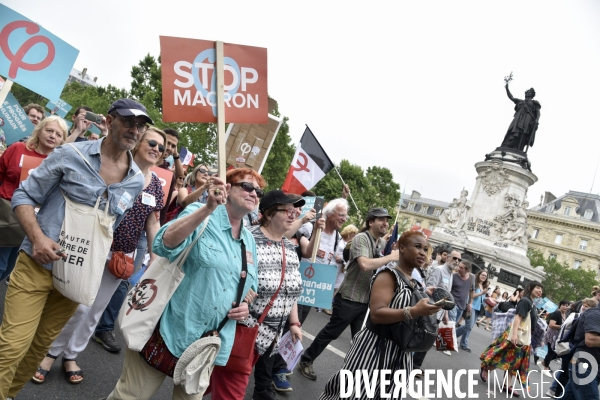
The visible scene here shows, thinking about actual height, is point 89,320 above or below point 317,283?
below

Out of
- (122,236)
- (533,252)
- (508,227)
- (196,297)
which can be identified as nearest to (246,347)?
(196,297)

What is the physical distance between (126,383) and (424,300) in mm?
1769

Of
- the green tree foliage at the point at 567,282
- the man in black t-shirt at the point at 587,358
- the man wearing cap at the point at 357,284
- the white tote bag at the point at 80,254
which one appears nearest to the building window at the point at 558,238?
the green tree foliage at the point at 567,282

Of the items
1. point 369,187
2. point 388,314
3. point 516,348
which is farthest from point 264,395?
point 369,187

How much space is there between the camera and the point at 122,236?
345 cm

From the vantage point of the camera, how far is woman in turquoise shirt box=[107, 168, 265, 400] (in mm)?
2283

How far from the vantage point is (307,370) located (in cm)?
511

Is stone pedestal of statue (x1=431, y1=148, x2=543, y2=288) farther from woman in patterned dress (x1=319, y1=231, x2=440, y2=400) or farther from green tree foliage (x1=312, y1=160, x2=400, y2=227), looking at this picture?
woman in patterned dress (x1=319, y1=231, x2=440, y2=400)

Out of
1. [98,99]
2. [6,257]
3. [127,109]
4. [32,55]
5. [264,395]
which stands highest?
[98,99]

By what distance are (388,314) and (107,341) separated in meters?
2.94

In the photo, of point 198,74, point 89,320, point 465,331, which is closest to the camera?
point 198,74

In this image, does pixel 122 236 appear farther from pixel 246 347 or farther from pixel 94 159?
pixel 246 347

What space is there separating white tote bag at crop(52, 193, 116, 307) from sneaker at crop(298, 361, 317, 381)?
126 inches

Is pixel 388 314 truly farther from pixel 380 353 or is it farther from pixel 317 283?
pixel 317 283
